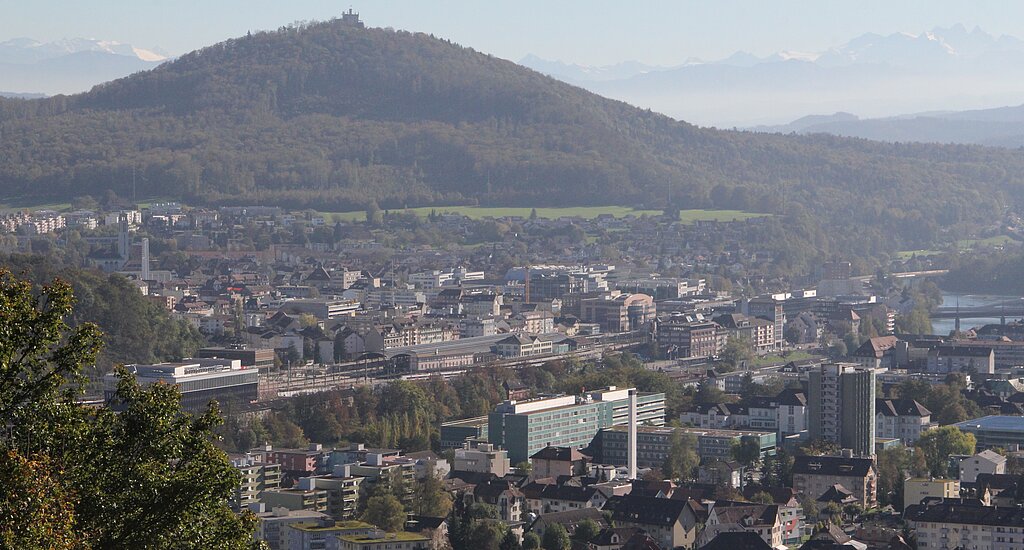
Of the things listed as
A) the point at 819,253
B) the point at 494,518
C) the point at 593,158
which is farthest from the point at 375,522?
the point at 593,158

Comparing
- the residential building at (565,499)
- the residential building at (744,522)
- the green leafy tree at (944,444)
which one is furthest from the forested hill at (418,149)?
the residential building at (744,522)

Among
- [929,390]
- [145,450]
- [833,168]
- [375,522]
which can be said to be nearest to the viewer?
[145,450]

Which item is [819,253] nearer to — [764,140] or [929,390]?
[764,140]

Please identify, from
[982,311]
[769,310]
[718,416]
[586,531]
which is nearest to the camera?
[586,531]

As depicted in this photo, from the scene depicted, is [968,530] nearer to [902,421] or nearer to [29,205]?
[902,421]

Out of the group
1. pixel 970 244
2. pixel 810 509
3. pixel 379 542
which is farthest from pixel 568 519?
pixel 970 244

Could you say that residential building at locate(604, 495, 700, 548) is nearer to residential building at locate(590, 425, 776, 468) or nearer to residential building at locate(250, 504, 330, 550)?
residential building at locate(250, 504, 330, 550)

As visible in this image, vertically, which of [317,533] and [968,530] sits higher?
[317,533]
